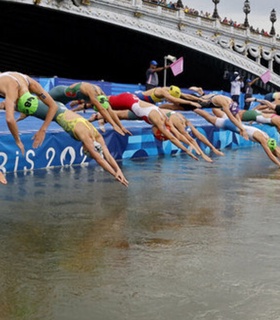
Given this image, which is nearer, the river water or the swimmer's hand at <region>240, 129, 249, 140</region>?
the river water

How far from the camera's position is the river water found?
223 inches

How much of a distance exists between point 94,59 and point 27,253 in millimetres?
56575

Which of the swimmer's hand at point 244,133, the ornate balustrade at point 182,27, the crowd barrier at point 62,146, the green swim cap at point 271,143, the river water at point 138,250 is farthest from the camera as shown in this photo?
the ornate balustrade at point 182,27

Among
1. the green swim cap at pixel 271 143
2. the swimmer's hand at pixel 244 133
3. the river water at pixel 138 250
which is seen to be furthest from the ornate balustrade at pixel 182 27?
the river water at pixel 138 250

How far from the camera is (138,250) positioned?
25.2 feet

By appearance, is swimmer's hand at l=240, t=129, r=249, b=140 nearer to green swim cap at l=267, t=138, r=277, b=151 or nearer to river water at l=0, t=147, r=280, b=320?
green swim cap at l=267, t=138, r=277, b=151

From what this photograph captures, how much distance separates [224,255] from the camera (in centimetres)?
755

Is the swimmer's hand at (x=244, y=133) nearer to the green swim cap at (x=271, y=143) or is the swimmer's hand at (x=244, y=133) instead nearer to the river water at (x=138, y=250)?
the green swim cap at (x=271, y=143)

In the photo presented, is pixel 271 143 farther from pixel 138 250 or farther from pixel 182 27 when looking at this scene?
pixel 182 27

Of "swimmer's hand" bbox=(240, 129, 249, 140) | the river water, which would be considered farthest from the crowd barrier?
"swimmer's hand" bbox=(240, 129, 249, 140)

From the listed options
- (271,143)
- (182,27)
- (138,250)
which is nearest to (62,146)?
(271,143)

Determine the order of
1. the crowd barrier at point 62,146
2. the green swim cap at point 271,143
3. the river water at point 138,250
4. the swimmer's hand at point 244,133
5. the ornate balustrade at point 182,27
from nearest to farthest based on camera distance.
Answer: the river water at point 138,250 → the crowd barrier at point 62,146 → the green swim cap at point 271,143 → the swimmer's hand at point 244,133 → the ornate balustrade at point 182,27

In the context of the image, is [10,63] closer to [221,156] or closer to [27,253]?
[221,156]

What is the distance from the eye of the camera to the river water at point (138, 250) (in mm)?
5656
